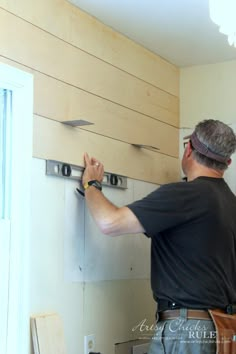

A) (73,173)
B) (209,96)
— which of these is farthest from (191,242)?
(209,96)

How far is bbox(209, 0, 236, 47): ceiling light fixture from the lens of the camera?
1.85m

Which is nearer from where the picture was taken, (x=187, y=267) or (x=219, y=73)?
(x=187, y=267)

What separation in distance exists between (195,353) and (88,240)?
0.66 meters

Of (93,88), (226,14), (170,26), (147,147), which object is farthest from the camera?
(147,147)

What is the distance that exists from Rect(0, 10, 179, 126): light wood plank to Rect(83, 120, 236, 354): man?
0.52 meters

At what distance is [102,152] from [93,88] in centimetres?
29

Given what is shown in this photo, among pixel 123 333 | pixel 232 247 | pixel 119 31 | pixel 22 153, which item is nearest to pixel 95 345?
pixel 123 333

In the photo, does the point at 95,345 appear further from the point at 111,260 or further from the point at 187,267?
the point at 187,267

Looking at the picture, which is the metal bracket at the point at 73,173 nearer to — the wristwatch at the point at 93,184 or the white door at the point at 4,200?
the wristwatch at the point at 93,184

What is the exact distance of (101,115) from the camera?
2.68 meters

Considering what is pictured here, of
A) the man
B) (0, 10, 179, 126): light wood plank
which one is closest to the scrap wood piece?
the man

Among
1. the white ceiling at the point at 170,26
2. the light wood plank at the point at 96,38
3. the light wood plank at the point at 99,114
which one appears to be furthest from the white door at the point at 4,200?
the white ceiling at the point at 170,26

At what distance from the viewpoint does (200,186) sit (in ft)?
7.58

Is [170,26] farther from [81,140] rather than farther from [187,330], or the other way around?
[187,330]
